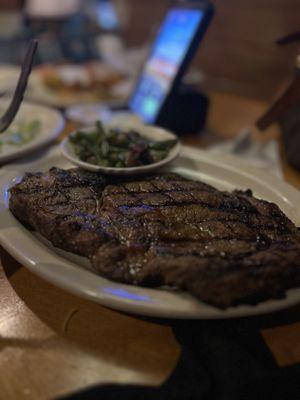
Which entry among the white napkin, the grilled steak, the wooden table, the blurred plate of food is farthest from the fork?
the blurred plate of food

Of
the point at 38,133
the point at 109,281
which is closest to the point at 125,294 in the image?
the point at 109,281

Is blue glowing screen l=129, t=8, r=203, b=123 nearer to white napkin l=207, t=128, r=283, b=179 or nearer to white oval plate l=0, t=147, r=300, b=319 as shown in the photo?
white napkin l=207, t=128, r=283, b=179

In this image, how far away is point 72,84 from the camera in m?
3.28

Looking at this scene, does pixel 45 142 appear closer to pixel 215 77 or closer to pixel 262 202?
pixel 262 202

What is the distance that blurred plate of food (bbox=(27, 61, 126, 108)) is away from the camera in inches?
120

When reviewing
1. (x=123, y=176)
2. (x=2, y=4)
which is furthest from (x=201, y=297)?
(x=2, y=4)

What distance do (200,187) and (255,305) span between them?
1.99ft

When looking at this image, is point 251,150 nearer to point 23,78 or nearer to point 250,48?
point 23,78

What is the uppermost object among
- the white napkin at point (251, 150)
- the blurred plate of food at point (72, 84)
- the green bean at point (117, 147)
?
the white napkin at point (251, 150)

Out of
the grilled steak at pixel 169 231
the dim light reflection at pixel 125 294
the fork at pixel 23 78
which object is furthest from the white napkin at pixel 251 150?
the dim light reflection at pixel 125 294

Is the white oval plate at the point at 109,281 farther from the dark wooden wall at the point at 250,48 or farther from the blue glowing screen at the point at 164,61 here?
the dark wooden wall at the point at 250,48

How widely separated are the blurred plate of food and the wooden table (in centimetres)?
205

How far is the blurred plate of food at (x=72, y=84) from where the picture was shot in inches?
120

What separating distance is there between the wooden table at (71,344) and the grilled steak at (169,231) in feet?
0.46
